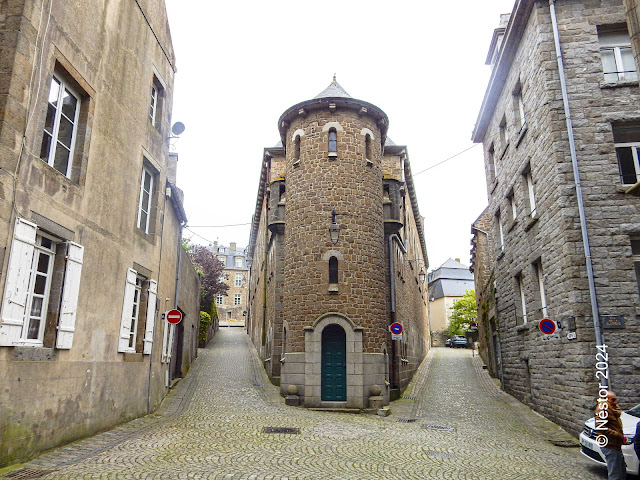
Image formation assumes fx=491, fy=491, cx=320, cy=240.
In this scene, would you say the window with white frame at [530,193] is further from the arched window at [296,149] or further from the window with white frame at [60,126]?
the window with white frame at [60,126]

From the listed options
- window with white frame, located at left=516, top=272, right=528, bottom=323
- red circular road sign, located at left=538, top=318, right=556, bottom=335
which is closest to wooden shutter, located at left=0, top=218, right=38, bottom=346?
red circular road sign, located at left=538, top=318, right=556, bottom=335

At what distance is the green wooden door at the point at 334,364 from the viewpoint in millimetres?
13953

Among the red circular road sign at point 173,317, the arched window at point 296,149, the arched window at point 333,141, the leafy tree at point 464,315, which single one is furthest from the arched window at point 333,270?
the leafy tree at point 464,315

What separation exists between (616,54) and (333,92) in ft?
27.4

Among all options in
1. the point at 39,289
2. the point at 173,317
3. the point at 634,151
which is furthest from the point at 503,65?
the point at 39,289

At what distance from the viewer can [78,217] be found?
8.16 meters

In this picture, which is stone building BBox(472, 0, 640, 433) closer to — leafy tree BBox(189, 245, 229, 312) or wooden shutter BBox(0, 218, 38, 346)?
wooden shutter BBox(0, 218, 38, 346)

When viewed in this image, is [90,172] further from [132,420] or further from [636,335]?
[636,335]

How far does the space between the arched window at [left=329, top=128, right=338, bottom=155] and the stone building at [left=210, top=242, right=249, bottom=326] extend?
58.0 metres

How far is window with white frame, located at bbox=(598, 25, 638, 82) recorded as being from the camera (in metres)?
11.5

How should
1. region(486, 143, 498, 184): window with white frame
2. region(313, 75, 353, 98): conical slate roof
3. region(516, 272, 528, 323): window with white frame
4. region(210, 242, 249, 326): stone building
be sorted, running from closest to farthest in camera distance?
1. region(516, 272, 528, 323): window with white frame
2. region(313, 75, 353, 98): conical slate roof
3. region(486, 143, 498, 184): window with white frame
4. region(210, 242, 249, 326): stone building

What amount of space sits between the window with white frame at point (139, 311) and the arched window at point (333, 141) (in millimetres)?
7110

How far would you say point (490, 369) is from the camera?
70.2 ft

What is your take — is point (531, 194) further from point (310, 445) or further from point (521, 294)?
point (310, 445)
